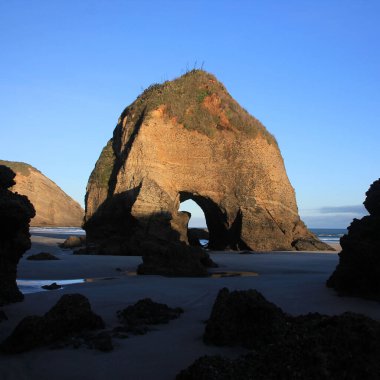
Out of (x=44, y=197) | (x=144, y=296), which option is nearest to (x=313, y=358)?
(x=144, y=296)

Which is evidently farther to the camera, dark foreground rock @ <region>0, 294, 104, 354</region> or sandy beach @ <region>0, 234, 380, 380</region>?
dark foreground rock @ <region>0, 294, 104, 354</region>

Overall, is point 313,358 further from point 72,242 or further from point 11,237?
point 72,242

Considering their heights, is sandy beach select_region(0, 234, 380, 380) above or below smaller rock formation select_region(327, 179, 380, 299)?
below

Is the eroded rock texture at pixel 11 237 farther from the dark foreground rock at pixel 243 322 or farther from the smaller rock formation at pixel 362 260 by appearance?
the smaller rock formation at pixel 362 260

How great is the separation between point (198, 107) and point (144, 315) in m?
17.7

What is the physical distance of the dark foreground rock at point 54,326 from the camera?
372 cm

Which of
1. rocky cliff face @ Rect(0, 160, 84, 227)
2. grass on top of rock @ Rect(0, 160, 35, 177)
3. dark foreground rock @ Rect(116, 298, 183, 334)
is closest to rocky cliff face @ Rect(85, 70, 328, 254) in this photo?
dark foreground rock @ Rect(116, 298, 183, 334)

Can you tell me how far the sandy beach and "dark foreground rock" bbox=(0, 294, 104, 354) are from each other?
126mm

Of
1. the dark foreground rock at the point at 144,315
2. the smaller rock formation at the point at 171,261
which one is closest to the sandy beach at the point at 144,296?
the dark foreground rock at the point at 144,315

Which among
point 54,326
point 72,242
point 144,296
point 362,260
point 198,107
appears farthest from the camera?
point 72,242

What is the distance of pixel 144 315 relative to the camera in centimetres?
492

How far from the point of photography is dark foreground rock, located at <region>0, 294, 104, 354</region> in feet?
12.2

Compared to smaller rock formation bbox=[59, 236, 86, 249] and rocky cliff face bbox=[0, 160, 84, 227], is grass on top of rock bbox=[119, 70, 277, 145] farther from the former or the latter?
rocky cliff face bbox=[0, 160, 84, 227]

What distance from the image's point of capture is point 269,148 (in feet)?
72.7
